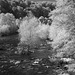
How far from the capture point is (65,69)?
2120cm

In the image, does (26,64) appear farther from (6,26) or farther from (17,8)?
(17,8)

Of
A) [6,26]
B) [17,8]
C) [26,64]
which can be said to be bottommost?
[26,64]

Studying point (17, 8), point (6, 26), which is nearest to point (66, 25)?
point (6, 26)

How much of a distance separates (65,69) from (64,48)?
7505 millimetres

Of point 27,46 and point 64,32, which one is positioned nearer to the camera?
point 64,32

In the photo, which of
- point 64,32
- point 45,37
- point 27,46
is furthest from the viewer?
point 45,37

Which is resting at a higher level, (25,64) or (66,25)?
(66,25)

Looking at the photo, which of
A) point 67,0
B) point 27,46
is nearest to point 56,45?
point 67,0

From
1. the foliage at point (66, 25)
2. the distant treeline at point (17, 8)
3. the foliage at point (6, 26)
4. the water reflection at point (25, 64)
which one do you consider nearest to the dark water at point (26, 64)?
the water reflection at point (25, 64)

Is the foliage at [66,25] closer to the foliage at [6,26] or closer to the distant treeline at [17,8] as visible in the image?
the foliage at [6,26]

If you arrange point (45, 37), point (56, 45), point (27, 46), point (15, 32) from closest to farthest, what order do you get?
point (56, 45) < point (27, 46) < point (45, 37) < point (15, 32)

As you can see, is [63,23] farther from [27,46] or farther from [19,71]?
[27,46]

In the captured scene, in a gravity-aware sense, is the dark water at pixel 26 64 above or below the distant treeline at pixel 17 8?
below

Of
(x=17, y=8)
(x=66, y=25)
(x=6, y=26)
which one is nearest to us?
(x=66, y=25)
